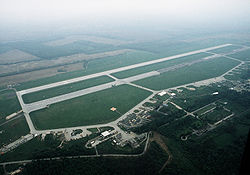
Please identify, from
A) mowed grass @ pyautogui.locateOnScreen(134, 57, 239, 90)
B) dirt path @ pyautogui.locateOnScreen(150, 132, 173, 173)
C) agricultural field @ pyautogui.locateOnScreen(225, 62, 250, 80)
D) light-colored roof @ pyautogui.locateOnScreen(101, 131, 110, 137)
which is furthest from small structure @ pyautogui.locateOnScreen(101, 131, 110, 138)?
agricultural field @ pyautogui.locateOnScreen(225, 62, 250, 80)

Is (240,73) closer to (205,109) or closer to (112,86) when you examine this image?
(205,109)

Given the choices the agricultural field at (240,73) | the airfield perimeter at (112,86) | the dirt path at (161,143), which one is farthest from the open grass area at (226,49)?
the dirt path at (161,143)

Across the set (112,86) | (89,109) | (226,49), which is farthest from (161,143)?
(226,49)

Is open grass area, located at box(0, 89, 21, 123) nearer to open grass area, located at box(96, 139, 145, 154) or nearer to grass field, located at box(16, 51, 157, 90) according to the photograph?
grass field, located at box(16, 51, 157, 90)

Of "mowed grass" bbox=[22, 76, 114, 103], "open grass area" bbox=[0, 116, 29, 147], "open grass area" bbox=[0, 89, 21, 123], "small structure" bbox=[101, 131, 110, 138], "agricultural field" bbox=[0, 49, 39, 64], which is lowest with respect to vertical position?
"open grass area" bbox=[0, 116, 29, 147]

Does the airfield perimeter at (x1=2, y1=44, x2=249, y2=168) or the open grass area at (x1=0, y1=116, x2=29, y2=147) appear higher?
the airfield perimeter at (x1=2, y1=44, x2=249, y2=168)
